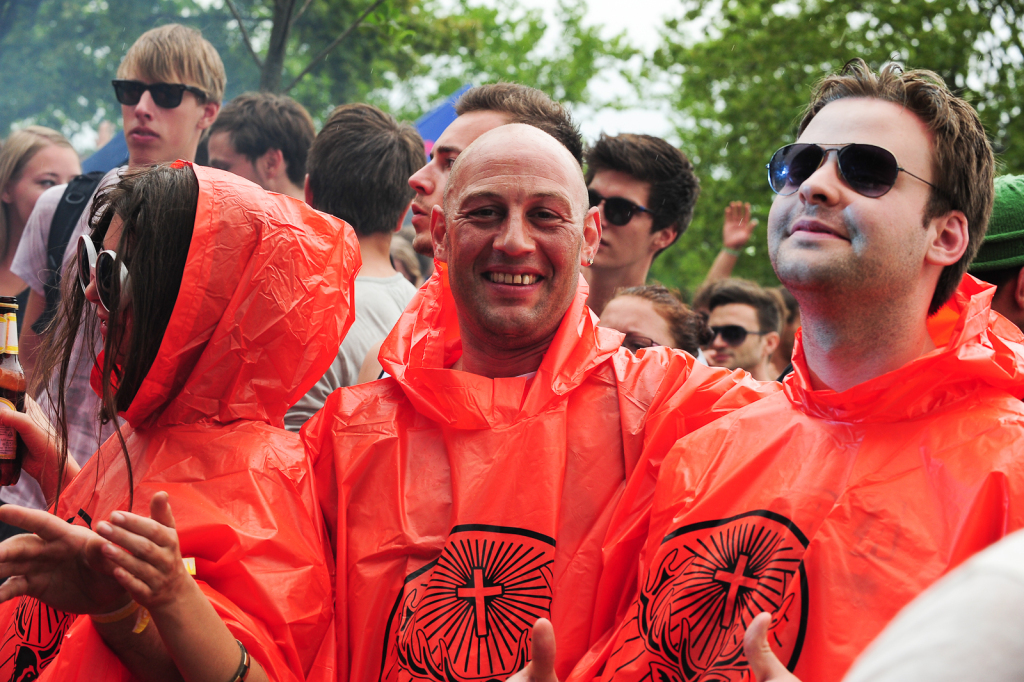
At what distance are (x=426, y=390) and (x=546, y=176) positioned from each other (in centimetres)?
65

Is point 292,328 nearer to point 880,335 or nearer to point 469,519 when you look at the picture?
point 469,519

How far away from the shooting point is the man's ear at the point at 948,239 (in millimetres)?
1915

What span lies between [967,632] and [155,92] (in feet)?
13.8

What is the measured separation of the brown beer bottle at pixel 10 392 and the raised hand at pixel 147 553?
41.0 inches

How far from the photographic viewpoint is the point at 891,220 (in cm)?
187

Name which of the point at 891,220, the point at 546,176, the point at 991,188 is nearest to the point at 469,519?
the point at 546,176

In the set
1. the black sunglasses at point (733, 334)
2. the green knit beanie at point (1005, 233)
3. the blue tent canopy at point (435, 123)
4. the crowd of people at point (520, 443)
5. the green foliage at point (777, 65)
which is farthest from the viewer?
the green foliage at point (777, 65)

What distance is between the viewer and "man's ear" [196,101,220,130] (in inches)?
165

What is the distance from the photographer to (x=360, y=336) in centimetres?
327

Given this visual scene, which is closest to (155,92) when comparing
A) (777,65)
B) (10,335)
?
(10,335)

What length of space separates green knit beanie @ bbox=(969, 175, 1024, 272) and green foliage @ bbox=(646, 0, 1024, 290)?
8.74m

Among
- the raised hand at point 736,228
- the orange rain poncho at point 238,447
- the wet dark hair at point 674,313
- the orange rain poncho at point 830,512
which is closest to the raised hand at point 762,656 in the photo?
the orange rain poncho at point 830,512

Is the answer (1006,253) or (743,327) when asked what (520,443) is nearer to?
(1006,253)

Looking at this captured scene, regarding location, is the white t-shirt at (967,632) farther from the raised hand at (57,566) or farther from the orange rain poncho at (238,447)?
the orange rain poncho at (238,447)
